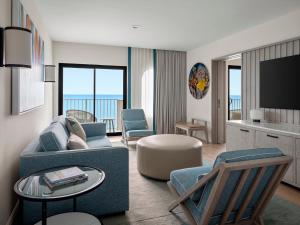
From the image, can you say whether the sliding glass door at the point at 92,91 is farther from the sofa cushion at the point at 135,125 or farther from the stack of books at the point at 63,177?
the stack of books at the point at 63,177

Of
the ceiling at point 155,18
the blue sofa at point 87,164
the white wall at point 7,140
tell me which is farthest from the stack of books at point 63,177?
the ceiling at point 155,18

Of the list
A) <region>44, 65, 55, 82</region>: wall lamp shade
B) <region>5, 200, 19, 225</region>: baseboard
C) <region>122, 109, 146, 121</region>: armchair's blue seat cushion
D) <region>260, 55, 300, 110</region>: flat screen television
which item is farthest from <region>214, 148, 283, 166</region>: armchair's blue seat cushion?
<region>122, 109, 146, 121</region>: armchair's blue seat cushion

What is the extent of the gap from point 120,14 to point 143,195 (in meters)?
2.73

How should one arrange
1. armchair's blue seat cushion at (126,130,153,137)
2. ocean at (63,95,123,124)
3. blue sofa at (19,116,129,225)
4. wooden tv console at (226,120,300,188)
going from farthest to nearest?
ocean at (63,95,123,124) → armchair's blue seat cushion at (126,130,153,137) → wooden tv console at (226,120,300,188) → blue sofa at (19,116,129,225)

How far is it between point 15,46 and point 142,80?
15.0 feet

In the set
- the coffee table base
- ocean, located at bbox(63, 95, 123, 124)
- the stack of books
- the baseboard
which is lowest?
the baseboard

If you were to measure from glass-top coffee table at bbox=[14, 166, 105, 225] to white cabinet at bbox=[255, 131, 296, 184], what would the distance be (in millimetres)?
2401

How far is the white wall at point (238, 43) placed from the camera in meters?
3.37

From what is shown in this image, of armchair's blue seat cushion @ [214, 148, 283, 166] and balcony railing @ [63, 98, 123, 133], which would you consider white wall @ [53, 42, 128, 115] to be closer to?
balcony railing @ [63, 98, 123, 133]

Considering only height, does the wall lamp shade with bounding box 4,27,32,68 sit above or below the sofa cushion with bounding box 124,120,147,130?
above

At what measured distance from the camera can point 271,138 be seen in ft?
10.1

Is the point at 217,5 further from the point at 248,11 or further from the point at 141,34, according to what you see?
the point at 141,34

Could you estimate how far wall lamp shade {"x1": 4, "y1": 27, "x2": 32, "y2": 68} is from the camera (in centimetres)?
161

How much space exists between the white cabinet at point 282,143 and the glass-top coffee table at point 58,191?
2401 mm
